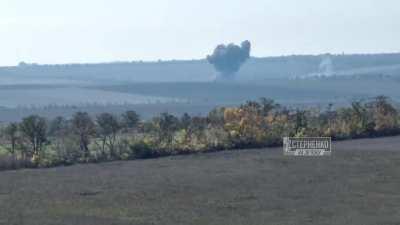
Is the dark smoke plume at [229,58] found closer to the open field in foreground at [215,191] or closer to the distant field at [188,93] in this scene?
the distant field at [188,93]

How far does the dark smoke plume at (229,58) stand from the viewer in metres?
166

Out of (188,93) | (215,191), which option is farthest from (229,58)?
(215,191)

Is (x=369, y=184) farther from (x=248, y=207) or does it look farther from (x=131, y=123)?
(x=131, y=123)

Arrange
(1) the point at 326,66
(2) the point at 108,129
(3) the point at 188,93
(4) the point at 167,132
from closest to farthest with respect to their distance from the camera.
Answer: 1. (2) the point at 108,129
2. (4) the point at 167,132
3. (3) the point at 188,93
4. (1) the point at 326,66

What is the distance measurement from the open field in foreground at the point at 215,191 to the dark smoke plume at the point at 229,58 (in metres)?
130

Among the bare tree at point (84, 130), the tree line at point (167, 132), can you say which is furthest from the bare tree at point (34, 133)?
the bare tree at point (84, 130)

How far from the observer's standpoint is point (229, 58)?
168 m

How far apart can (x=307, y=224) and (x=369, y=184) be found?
7029 millimetres

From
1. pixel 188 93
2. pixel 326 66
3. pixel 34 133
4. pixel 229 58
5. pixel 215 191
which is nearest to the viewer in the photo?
pixel 215 191

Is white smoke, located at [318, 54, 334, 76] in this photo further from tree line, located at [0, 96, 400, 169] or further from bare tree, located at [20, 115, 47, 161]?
bare tree, located at [20, 115, 47, 161]

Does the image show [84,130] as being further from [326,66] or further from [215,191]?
[326,66]

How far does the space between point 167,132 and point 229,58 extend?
130 meters

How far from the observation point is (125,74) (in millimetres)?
170125

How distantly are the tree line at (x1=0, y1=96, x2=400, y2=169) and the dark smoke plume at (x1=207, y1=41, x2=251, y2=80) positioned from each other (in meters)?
120
